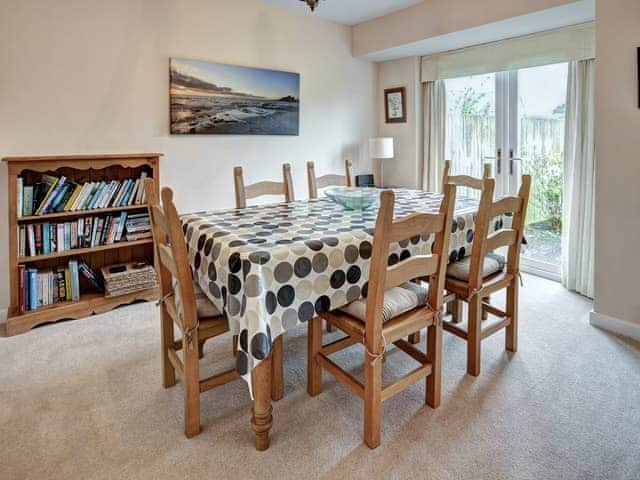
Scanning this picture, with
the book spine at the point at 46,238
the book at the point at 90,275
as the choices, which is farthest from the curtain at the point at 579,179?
the book spine at the point at 46,238

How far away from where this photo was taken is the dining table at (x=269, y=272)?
1514 mm

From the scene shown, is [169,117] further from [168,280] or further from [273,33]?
[168,280]

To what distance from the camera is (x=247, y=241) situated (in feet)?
5.57

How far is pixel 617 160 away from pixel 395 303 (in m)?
1.83

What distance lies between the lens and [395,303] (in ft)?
5.78

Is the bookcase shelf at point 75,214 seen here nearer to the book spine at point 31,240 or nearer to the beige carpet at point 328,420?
the book spine at point 31,240

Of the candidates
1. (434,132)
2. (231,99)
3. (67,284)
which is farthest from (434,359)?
(434,132)

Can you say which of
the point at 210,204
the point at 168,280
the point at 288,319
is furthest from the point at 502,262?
the point at 210,204

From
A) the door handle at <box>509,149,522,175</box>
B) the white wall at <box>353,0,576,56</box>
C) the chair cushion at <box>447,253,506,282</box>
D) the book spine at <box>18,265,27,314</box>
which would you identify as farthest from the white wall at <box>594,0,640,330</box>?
the book spine at <box>18,265,27,314</box>

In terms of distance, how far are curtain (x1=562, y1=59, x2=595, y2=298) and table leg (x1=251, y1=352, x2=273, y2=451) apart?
2821mm

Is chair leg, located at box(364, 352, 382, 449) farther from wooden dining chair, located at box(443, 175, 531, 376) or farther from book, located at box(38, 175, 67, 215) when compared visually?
book, located at box(38, 175, 67, 215)

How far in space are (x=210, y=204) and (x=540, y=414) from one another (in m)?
2.85

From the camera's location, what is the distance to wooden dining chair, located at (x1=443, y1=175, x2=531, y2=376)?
2.02 m

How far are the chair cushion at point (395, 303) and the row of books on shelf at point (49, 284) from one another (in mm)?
2141
